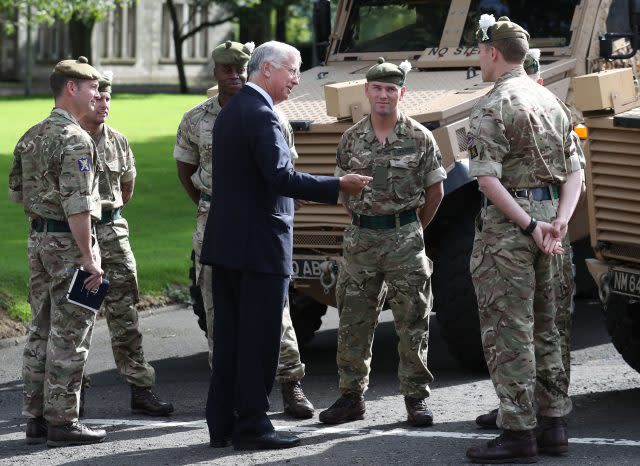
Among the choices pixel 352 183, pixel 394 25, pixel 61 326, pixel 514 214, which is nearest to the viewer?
pixel 514 214

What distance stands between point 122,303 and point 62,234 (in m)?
1.02

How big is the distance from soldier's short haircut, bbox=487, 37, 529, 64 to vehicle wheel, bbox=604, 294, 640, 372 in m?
1.73

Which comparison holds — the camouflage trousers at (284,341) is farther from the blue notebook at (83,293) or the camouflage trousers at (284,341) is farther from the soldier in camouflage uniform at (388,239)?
the blue notebook at (83,293)

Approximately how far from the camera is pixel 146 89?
153 ft

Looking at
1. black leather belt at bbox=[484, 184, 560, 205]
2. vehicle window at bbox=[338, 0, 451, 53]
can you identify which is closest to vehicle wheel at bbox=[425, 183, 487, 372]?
vehicle window at bbox=[338, 0, 451, 53]

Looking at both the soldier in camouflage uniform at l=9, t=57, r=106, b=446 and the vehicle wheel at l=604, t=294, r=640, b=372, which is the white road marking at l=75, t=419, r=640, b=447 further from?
the vehicle wheel at l=604, t=294, r=640, b=372

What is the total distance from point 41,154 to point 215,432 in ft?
5.29

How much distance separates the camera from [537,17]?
9695mm

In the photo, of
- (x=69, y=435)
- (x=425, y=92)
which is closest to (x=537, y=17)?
(x=425, y=92)

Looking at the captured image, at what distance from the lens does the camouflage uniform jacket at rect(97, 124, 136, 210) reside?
797cm

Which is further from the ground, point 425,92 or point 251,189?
point 425,92

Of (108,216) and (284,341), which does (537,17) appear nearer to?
(284,341)

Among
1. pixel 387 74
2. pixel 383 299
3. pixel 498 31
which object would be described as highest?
pixel 498 31

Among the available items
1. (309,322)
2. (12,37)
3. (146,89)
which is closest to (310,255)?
(309,322)
